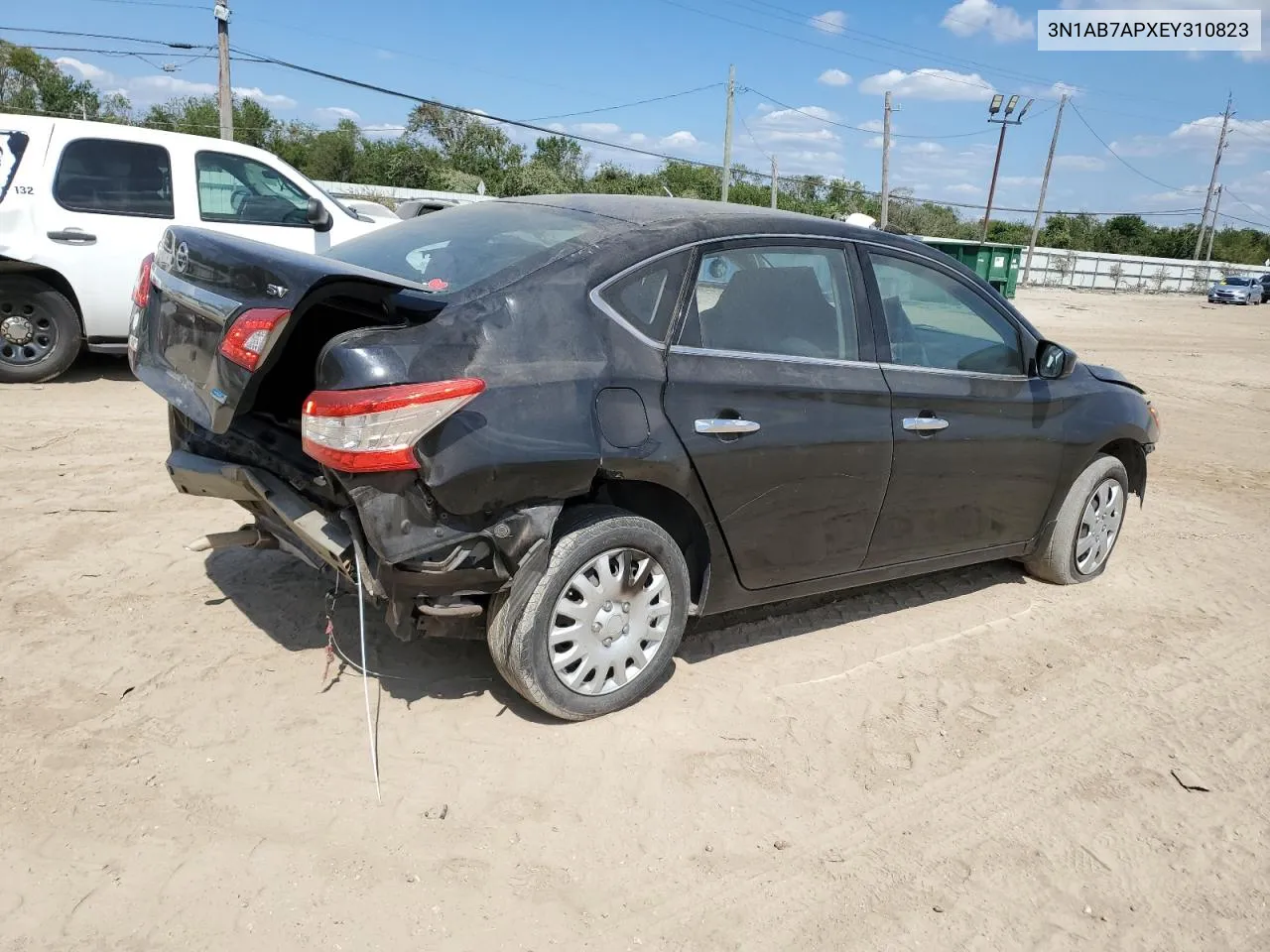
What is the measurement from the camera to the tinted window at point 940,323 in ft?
13.8

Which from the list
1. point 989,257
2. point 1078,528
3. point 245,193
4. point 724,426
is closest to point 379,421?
point 724,426

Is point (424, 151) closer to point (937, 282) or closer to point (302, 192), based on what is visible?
point (302, 192)

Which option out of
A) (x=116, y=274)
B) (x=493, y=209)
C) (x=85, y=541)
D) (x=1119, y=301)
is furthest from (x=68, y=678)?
(x=1119, y=301)

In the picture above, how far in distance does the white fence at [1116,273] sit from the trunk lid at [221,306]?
48251mm

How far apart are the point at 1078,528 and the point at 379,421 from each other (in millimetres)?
3785

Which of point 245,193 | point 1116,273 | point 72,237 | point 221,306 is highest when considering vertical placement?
point 245,193

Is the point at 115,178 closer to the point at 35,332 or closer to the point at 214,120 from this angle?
the point at 35,332

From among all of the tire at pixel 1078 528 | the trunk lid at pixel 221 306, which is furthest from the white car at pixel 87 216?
the tire at pixel 1078 528

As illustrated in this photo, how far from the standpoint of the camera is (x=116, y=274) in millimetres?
8117

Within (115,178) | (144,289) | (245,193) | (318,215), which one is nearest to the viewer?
(144,289)

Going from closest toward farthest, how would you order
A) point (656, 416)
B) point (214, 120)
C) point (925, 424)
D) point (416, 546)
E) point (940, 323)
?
point (416, 546), point (656, 416), point (925, 424), point (940, 323), point (214, 120)

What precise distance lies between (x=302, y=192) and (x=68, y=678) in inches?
243

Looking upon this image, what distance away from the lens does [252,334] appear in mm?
3076

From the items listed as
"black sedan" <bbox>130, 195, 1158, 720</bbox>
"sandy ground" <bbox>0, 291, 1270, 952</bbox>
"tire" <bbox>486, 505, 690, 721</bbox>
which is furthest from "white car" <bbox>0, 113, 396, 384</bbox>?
"tire" <bbox>486, 505, 690, 721</bbox>
